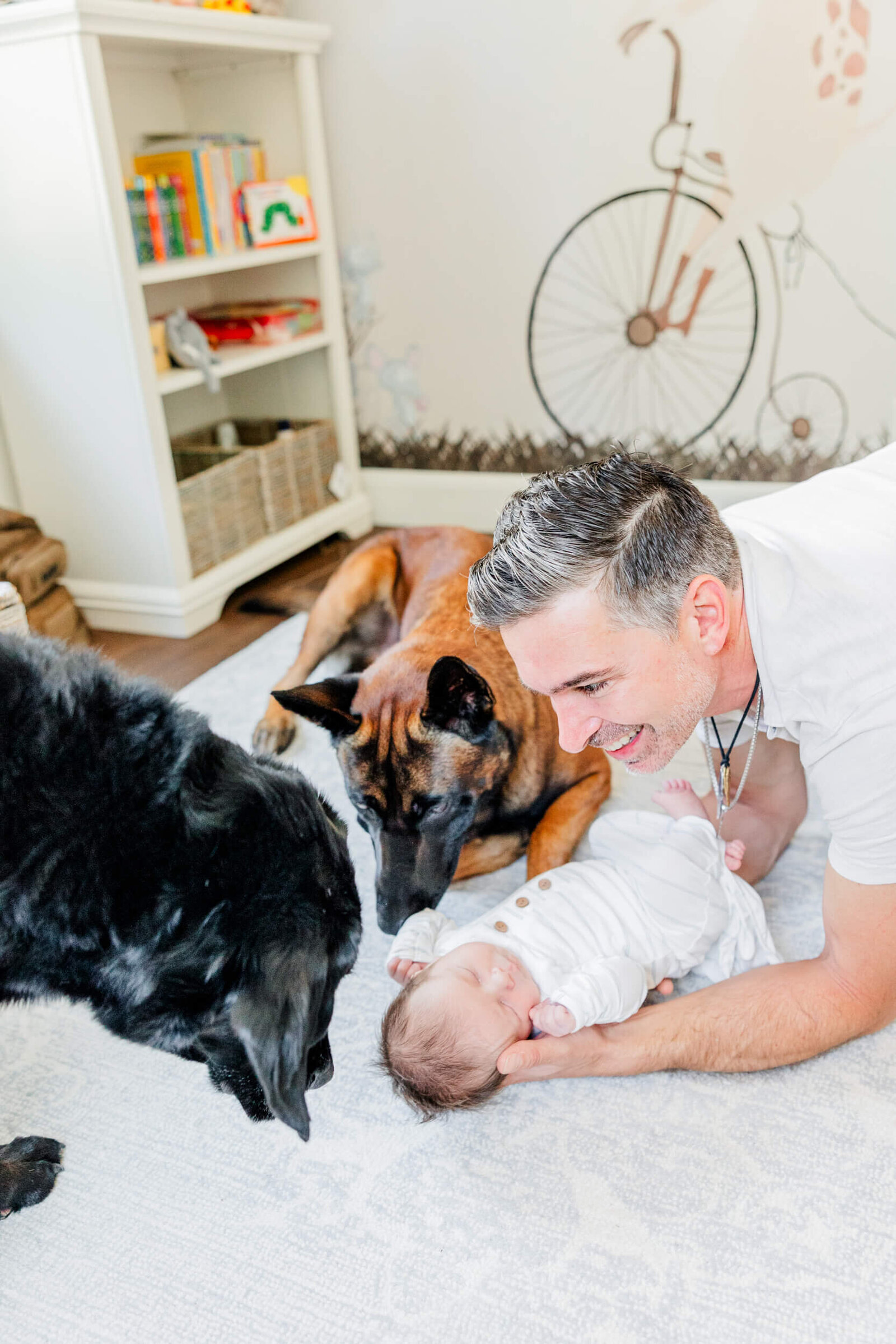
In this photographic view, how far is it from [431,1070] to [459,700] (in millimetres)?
603

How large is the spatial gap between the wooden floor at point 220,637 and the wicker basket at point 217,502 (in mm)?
185

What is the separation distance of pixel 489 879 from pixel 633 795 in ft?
1.49

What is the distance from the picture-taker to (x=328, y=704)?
5.65 feet

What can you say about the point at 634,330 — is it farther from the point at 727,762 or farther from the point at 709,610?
the point at 709,610

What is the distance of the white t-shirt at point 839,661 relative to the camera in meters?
1.28

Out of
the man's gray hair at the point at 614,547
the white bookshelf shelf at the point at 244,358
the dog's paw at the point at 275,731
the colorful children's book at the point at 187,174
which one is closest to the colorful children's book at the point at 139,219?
the colorful children's book at the point at 187,174

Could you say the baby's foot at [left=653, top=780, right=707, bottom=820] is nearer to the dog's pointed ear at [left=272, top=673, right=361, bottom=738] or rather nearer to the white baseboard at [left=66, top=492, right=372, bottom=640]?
the dog's pointed ear at [left=272, top=673, right=361, bottom=738]

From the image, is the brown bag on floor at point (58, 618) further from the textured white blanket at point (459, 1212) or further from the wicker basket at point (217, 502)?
the textured white blanket at point (459, 1212)

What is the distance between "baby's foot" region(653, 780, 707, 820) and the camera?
1869 millimetres

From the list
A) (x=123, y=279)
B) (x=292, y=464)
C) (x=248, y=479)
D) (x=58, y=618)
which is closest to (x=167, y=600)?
(x=58, y=618)

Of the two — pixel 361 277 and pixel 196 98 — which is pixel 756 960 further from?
pixel 196 98

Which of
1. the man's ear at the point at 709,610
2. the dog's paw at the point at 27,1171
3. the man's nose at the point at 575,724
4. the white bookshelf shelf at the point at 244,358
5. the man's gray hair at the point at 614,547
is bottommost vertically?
the dog's paw at the point at 27,1171

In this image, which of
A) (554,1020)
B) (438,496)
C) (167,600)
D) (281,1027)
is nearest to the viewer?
(281,1027)

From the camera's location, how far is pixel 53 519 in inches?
128
